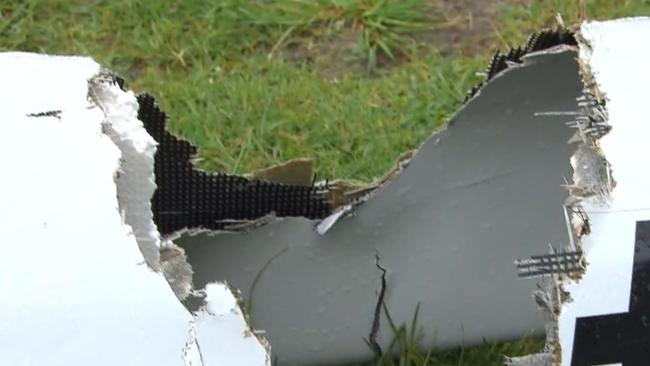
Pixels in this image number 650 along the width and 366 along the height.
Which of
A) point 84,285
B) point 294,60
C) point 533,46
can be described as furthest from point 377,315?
point 294,60

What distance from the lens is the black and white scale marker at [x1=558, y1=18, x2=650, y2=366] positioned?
1.17 metres

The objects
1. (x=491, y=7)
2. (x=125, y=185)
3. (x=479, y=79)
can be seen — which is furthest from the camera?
(x=491, y=7)

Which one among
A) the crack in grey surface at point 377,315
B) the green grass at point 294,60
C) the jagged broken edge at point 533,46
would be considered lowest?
the crack in grey surface at point 377,315

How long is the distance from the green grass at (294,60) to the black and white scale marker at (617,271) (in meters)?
1.13

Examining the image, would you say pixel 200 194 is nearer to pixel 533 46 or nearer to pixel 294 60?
pixel 533 46

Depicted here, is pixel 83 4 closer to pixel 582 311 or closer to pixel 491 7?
pixel 491 7

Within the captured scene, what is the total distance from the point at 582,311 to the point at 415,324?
0.62 meters

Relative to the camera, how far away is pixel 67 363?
109 cm

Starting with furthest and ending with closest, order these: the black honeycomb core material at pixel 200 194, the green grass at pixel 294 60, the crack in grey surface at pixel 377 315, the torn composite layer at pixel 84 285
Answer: the green grass at pixel 294 60 < the crack in grey surface at pixel 377 315 < the black honeycomb core material at pixel 200 194 < the torn composite layer at pixel 84 285

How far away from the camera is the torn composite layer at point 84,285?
42.8 inches

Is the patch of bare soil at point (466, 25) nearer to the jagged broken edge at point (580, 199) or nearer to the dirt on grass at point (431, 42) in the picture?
the dirt on grass at point (431, 42)

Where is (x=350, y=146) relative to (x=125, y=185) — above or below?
below

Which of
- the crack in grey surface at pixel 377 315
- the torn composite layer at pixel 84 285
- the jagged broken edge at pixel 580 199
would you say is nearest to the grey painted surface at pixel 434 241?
the crack in grey surface at pixel 377 315

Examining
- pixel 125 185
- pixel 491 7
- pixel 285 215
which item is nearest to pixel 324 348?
pixel 285 215
